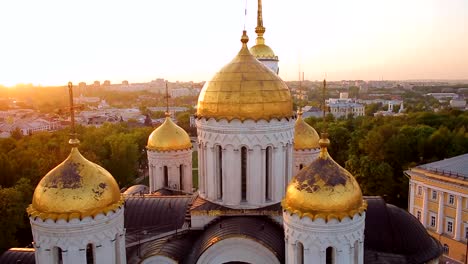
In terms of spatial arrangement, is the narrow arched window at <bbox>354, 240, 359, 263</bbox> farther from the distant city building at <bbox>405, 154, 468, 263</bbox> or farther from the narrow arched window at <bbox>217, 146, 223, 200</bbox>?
the distant city building at <bbox>405, 154, 468, 263</bbox>

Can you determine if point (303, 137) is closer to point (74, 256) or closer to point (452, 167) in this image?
point (74, 256)

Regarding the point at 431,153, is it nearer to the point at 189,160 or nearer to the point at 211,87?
the point at 189,160

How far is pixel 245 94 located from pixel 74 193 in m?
5.24

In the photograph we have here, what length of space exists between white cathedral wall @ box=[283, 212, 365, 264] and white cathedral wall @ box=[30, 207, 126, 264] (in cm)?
442

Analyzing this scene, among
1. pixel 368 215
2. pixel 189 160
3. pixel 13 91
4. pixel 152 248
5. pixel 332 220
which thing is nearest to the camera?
pixel 332 220

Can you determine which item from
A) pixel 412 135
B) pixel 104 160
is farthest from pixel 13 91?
pixel 412 135

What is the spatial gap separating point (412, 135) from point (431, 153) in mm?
2479

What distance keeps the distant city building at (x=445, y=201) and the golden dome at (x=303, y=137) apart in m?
11.0

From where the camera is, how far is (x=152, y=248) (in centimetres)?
1123

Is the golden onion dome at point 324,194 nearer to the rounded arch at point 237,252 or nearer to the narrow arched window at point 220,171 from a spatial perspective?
the rounded arch at point 237,252

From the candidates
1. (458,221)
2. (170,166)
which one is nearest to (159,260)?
(170,166)

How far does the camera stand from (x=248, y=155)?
11758 mm

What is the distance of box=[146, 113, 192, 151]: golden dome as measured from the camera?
707 inches

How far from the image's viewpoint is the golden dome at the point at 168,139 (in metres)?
18.0
